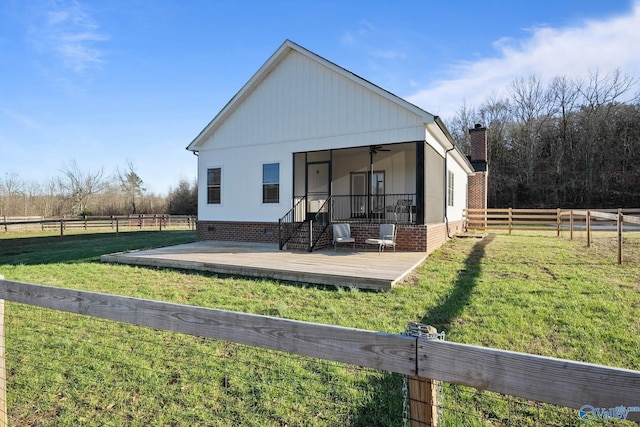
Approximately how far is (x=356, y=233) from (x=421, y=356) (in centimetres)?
940

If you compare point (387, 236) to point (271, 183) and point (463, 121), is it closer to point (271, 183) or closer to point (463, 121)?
point (271, 183)

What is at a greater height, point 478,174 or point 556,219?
point 478,174

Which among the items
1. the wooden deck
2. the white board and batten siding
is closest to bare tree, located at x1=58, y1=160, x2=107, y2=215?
the white board and batten siding

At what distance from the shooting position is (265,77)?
12.6m

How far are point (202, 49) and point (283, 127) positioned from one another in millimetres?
3931

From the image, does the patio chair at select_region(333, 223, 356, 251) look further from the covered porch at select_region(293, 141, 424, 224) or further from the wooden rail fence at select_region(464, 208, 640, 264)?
the wooden rail fence at select_region(464, 208, 640, 264)

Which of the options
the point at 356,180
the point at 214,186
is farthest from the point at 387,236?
the point at 214,186

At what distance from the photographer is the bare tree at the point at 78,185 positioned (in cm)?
4234

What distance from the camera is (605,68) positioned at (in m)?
31.6

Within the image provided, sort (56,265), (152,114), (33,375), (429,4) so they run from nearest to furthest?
(33,375) < (56,265) < (429,4) < (152,114)

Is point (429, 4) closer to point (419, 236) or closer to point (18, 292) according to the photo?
point (419, 236)

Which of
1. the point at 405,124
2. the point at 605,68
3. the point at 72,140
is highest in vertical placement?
the point at 605,68

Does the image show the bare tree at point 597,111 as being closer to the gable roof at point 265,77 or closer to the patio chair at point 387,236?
the gable roof at point 265,77

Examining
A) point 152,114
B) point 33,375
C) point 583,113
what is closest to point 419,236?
point 33,375
